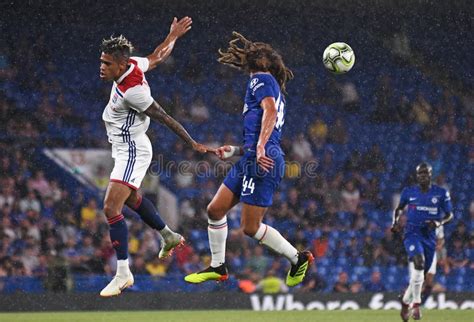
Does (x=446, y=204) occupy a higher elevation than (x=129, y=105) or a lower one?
lower

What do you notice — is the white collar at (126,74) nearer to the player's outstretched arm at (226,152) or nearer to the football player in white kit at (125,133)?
the football player in white kit at (125,133)

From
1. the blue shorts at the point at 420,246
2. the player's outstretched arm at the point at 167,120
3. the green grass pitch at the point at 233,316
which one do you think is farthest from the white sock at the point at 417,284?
the player's outstretched arm at the point at 167,120

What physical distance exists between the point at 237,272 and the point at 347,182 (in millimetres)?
3384

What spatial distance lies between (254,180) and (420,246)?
5.64 metres

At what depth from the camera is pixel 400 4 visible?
20.3 m

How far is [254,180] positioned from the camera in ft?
26.9

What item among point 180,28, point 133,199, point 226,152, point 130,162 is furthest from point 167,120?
point 180,28

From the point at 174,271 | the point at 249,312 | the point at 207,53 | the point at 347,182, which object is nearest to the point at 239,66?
the point at 249,312

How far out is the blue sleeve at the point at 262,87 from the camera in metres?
8.12

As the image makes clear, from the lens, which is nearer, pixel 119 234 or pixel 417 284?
pixel 119 234

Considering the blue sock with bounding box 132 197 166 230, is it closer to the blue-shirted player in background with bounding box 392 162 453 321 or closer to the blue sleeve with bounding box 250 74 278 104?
the blue sleeve with bounding box 250 74 278 104

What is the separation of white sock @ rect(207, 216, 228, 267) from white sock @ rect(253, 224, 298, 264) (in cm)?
35

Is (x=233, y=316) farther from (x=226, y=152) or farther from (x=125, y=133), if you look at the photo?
(x=226, y=152)

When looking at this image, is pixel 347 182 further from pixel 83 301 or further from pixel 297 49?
pixel 83 301
